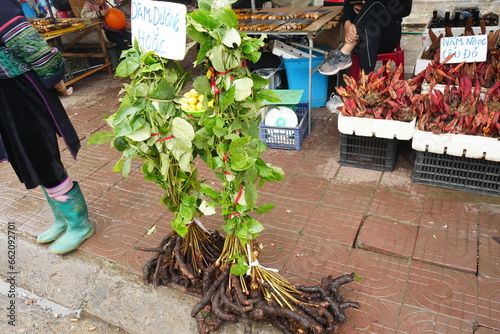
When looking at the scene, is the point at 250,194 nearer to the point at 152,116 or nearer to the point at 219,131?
the point at 219,131

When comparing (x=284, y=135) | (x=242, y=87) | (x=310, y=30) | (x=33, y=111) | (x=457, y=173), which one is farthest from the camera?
(x=284, y=135)

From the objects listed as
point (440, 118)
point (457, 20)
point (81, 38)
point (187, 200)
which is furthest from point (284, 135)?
point (81, 38)

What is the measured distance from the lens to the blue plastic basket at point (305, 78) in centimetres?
473

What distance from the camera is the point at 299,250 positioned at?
2.85m

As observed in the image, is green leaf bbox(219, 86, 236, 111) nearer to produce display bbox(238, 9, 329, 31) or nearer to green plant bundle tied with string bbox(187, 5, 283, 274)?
green plant bundle tied with string bbox(187, 5, 283, 274)

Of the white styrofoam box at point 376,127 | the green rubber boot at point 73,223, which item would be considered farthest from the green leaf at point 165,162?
the white styrofoam box at point 376,127

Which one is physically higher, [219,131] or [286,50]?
[219,131]

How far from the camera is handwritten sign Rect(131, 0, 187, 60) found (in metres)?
1.81

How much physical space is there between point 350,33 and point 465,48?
1204 mm

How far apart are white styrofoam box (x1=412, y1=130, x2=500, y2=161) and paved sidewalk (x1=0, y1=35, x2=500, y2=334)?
1.29 ft

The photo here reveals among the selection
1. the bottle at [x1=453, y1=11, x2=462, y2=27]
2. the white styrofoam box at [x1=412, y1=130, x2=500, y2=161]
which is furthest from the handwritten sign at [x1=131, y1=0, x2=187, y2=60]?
the bottle at [x1=453, y1=11, x2=462, y2=27]

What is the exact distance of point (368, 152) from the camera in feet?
12.1

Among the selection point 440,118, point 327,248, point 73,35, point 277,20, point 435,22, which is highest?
point 277,20

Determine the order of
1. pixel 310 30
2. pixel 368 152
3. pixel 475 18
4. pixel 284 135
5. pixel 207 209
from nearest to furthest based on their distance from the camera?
pixel 207 209, pixel 368 152, pixel 310 30, pixel 284 135, pixel 475 18
